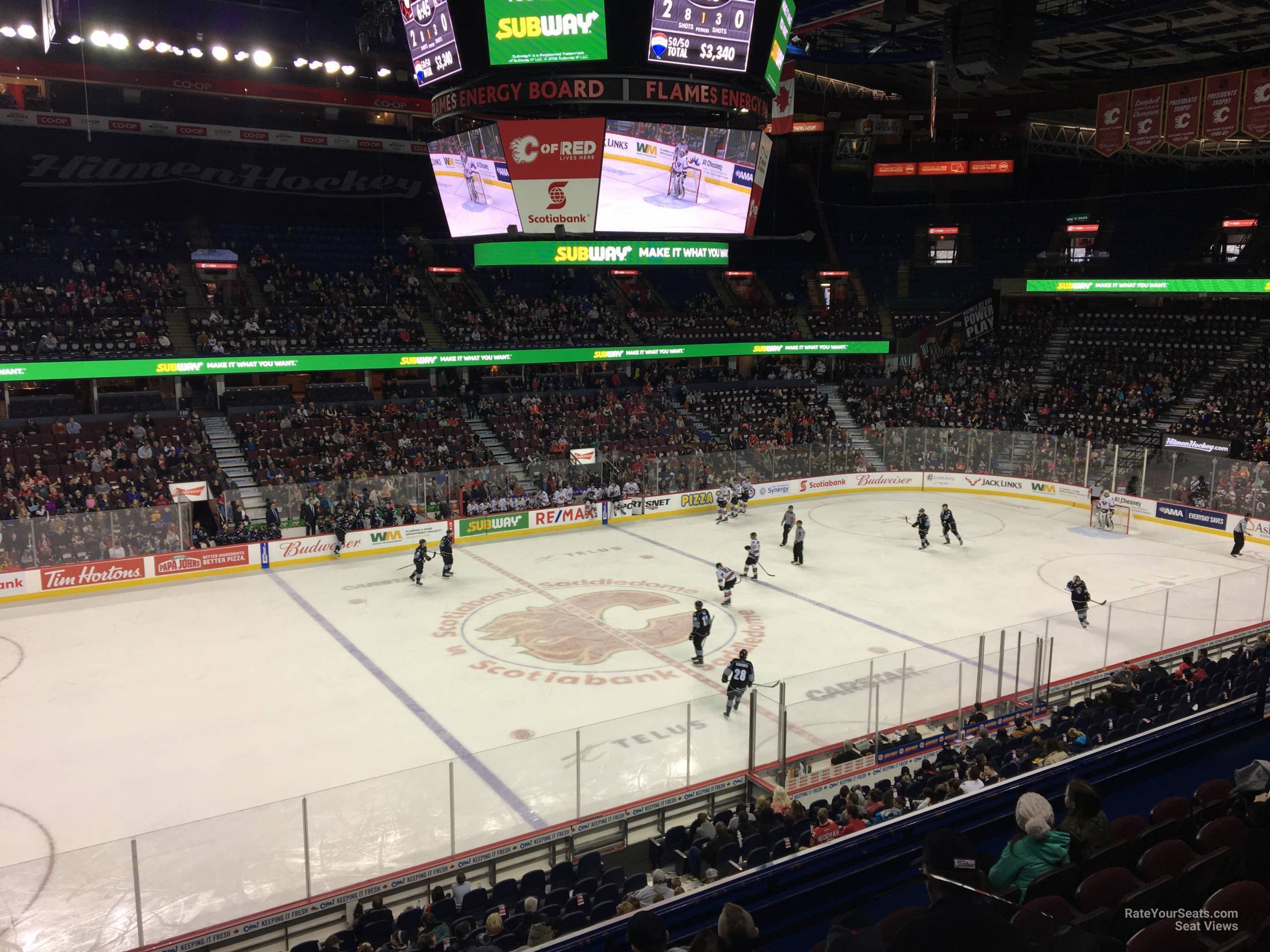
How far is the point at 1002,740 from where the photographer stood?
11.9 meters

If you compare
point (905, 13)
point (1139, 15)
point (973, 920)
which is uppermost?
point (1139, 15)

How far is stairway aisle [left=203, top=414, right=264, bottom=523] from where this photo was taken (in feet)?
87.7

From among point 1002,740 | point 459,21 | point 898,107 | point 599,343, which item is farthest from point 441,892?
point 898,107

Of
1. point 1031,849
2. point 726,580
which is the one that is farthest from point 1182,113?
point 1031,849

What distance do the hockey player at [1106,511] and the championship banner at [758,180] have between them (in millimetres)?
13789

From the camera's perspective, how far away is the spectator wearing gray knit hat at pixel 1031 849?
15.1ft

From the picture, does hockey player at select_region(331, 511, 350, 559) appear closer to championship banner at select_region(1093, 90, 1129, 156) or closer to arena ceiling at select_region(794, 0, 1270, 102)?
arena ceiling at select_region(794, 0, 1270, 102)

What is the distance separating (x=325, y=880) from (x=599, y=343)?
2925cm

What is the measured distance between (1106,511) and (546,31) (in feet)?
69.6

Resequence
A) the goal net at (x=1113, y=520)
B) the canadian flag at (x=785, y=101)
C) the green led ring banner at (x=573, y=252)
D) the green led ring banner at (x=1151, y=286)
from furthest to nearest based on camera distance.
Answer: the green led ring banner at (x=1151, y=286) → the canadian flag at (x=785, y=101) → the goal net at (x=1113, y=520) → the green led ring banner at (x=573, y=252)

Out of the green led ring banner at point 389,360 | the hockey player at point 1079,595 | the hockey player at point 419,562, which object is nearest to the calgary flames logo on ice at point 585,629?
the hockey player at point 419,562

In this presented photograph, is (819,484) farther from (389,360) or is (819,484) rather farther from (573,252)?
(389,360)

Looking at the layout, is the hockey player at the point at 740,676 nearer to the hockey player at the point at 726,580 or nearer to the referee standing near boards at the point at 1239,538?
the hockey player at the point at 726,580

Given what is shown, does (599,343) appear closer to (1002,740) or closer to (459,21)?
(459,21)
